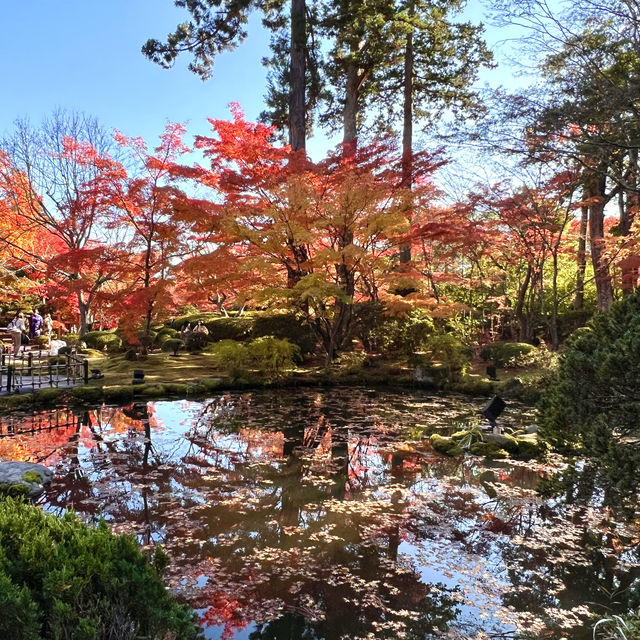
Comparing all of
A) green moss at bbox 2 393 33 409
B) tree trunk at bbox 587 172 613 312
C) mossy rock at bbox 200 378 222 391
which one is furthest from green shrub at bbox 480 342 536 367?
green moss at bbox 2 393 33 409

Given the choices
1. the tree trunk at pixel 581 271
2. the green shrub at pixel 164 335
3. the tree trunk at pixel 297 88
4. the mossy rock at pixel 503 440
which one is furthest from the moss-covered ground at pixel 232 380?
Result: the tree trunk at pixel 297 88

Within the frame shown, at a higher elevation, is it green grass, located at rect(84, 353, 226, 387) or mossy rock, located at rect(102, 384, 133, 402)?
green grass, located at rect(84, 353, 226, 387)

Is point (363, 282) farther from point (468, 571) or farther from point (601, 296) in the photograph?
point (468, 571)

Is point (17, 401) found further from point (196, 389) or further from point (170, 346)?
point (170, 346)

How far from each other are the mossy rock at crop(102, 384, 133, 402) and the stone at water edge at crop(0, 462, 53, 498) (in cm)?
455

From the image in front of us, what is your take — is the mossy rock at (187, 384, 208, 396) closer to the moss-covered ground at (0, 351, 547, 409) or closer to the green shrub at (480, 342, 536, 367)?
the moss-covered ground at (0, 351, 547, 409)

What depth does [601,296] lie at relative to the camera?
13930 millimetres

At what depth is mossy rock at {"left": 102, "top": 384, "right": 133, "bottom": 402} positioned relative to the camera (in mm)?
10258

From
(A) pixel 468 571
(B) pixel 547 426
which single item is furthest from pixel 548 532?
(B) pixel 547 426

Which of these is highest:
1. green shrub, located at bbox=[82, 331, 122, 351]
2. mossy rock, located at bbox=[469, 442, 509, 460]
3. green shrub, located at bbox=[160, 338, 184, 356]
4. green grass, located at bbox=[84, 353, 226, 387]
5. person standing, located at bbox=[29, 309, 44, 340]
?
person standing, located at bbox=[29, 309, 44, 340]

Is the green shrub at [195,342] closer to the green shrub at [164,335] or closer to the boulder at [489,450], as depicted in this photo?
the green shrub at [164,335]

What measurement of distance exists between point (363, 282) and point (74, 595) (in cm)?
1249

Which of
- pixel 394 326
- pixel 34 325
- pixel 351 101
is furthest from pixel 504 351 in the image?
pixel 34 325

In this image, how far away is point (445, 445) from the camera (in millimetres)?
7242
